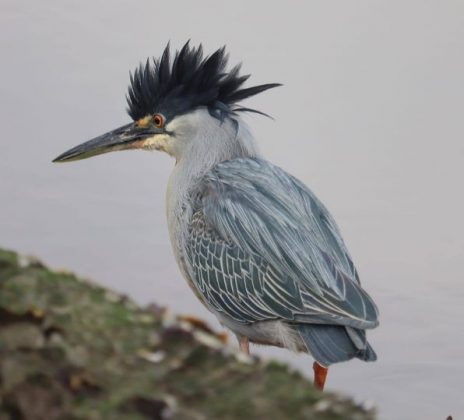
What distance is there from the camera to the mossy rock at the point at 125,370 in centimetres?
265

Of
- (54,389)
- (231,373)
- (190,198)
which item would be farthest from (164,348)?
(190,198)

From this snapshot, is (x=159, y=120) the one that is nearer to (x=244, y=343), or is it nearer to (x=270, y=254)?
(x=270, y=254)

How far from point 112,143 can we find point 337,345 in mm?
3068

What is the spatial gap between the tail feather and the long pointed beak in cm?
258

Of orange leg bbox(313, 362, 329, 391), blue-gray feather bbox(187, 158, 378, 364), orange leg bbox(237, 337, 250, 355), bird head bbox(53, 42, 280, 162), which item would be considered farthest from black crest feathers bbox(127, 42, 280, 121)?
orange leg bbox(313, 362, 329, 391)

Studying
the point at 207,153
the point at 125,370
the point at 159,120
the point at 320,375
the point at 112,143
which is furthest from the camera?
the point at 112,143

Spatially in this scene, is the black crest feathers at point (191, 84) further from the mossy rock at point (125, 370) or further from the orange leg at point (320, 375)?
the mossy rock at point (125, 370)

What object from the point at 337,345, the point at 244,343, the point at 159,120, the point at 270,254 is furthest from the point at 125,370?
the point at 159,120

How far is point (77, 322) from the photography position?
10.0ft

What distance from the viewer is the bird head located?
7.72 m

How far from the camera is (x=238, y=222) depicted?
705 centimetres

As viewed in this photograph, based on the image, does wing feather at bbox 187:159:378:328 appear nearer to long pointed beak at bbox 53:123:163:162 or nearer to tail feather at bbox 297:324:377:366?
tail feather at bbox 297:324:377:366

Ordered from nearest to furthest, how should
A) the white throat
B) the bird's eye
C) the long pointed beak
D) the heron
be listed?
the heron → the white throat → the bird's eye → the long pointed beak

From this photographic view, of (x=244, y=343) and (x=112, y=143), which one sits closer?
(x=244, y=343)
